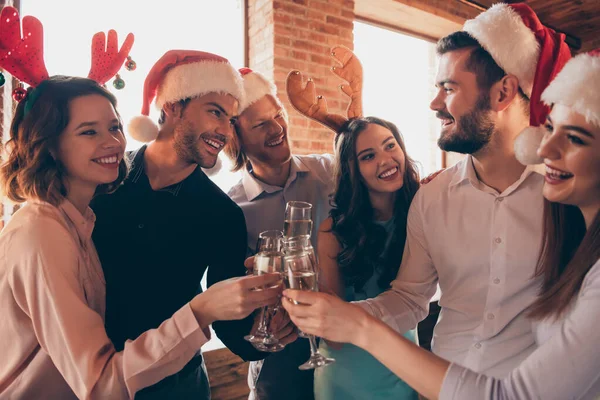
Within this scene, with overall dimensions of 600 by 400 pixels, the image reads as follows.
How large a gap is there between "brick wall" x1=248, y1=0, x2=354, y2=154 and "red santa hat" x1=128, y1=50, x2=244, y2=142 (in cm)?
164

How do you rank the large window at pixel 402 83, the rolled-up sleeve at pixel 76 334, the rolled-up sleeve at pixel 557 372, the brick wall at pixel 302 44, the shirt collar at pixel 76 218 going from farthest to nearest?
1. the large window at pixel 402 83
2. the brick wall at pixel 302 44
3. the shirt collar at pixel 76 218
4. the rolled-up sleeve at pixel 76 334
5. the rolled-up sleeve at pixel 557 372

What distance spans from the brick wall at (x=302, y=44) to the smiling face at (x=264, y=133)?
142cm

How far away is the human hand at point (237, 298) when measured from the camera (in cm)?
100

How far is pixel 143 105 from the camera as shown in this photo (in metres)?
1.84

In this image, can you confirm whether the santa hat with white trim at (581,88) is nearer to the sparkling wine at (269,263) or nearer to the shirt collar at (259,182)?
the sparkling wine at (269,263)

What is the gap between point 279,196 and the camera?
6.78 feet

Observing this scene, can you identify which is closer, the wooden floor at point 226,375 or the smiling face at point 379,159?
the smiling face at point 379,159

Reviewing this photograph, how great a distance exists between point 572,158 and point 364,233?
862 mm

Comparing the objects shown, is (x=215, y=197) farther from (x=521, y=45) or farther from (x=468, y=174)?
(x=521, y=45)

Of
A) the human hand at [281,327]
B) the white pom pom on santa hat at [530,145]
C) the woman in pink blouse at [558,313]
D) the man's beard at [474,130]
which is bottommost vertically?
the human hand at [281,327]

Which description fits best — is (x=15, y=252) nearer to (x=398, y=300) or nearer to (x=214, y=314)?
(x=214, y=314)

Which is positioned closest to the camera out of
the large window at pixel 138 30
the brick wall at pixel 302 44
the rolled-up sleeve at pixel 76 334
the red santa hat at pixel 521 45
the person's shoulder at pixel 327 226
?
the rolled-up sleeve at pixel 76 334

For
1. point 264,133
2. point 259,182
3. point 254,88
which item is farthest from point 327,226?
point 254,88

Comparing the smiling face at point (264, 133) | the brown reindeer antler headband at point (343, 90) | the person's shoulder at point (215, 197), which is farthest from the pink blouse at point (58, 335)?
the brown reindeer antler headband at point (343, 90)
